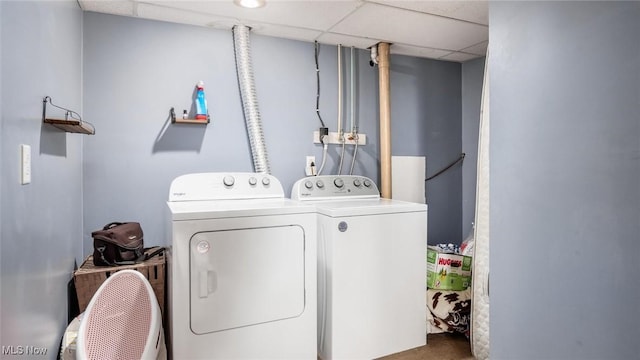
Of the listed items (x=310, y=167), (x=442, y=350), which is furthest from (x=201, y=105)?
(x=442, y=350)

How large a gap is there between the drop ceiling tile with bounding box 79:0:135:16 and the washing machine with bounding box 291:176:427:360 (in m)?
1.63

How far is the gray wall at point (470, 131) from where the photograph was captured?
327cm

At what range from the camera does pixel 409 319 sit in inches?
89.2

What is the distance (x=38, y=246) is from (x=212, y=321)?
80 cm

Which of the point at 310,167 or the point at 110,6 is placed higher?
the point at 110,6

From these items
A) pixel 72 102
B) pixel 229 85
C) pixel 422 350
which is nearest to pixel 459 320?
pixel 422 350

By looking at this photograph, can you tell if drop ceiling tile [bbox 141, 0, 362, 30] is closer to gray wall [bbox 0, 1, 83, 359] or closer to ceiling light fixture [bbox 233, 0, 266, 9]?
ceiling light fixture [bbox 233, 0, 266, 9]

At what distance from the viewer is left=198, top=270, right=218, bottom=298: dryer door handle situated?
176 cm

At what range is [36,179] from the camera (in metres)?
1.30

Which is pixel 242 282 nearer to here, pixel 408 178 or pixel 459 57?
pixel 408 178

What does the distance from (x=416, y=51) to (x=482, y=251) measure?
1.70 meters

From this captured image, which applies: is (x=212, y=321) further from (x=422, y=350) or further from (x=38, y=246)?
(x=422, y=350)

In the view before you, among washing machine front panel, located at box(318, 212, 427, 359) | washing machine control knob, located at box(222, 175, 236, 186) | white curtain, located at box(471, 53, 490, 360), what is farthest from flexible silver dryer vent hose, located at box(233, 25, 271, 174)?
white curtain, located at box(471, 53, 490, 360)

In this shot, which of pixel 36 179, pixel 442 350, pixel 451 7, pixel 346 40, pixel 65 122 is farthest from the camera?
pixel 346 40
